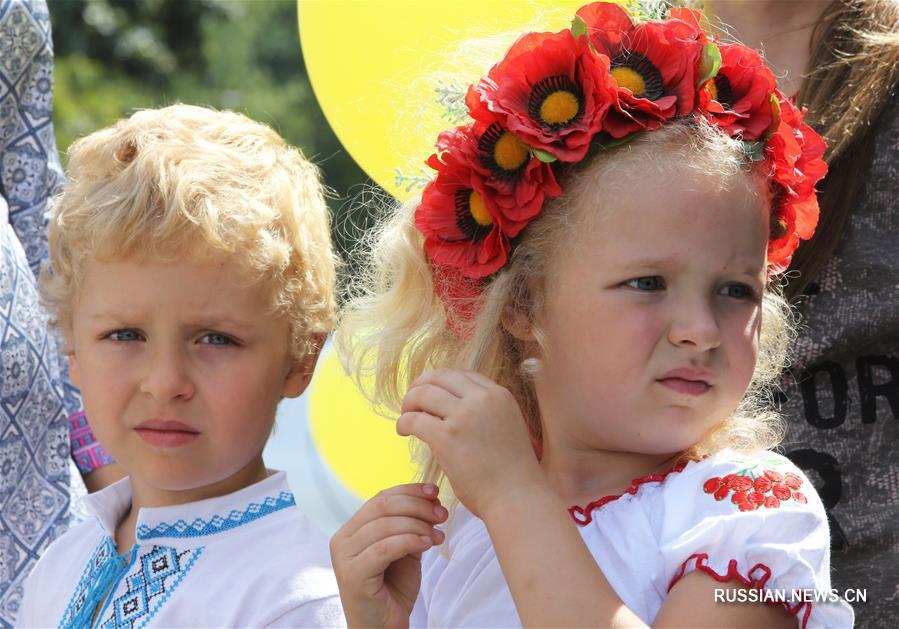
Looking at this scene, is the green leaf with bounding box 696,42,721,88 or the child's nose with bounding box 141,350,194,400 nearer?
the green leaf with bounding box 696,42,721,88

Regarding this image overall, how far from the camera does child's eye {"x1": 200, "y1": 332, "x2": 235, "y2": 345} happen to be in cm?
215

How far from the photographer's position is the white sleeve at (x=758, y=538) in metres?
1.65

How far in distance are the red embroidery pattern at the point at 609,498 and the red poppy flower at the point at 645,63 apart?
19.9 inches

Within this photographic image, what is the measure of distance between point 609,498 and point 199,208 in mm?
868

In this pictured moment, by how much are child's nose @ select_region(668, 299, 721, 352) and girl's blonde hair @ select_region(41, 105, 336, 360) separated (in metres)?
0.77

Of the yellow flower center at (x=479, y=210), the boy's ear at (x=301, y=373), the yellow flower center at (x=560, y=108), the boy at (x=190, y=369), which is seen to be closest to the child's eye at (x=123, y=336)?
the boy at (x=190, y=369)

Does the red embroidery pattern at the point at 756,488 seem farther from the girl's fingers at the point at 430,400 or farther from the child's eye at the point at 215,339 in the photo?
the child's eye at the point at 215,339

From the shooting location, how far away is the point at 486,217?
1.97 metres

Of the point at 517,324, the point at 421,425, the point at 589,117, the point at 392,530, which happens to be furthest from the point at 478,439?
the point at 589,117

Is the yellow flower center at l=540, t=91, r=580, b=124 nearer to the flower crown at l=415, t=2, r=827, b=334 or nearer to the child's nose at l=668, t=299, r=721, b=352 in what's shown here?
the flower crown at l=415, t=2, r=827, b=334

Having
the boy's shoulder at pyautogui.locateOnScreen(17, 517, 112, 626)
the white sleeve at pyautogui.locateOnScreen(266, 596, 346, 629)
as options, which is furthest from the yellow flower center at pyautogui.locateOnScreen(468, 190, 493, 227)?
the boy's shoulder at pyautogui.locateOnScreen(17, 517, 112, 626)

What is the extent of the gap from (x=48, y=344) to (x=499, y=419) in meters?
1.19

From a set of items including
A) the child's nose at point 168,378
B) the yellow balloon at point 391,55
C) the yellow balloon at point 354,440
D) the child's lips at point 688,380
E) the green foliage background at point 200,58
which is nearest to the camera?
the child's lips at point 688,380

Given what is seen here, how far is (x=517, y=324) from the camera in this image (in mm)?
2006
